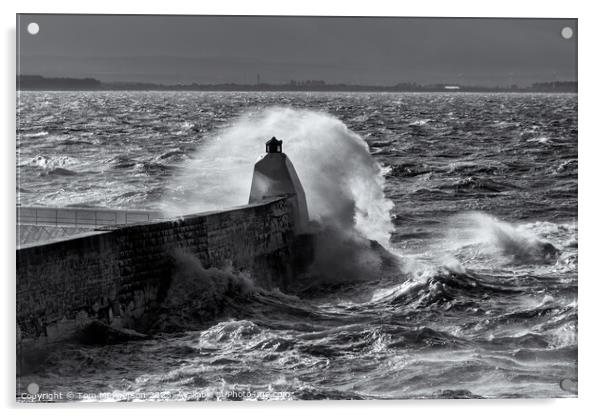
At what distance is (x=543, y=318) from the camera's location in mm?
12383

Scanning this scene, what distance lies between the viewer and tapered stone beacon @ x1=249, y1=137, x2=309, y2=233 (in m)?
16.3

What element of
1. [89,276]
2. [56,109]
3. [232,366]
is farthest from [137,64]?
[232,366]

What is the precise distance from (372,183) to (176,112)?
366 centimetres

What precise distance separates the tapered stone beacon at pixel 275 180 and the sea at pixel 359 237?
0.65 ft

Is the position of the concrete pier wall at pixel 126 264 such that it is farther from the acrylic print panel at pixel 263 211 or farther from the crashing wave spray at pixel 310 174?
the crashing wave spray at pixel 310 174

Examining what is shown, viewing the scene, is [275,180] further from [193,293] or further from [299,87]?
[299,87]

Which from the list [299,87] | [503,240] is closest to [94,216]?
[299,87]

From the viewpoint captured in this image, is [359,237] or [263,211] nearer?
[263,211]

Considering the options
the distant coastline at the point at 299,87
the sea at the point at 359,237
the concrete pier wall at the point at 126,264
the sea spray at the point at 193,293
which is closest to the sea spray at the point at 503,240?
the sea at the point at 359,237

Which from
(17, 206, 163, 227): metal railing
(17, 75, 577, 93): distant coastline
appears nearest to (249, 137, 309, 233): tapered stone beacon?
(17, 206, 163, 227): metal railing

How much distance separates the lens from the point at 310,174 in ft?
55.8

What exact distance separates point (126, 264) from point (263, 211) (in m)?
3.10

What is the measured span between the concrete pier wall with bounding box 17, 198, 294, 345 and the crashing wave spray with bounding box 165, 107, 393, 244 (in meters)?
0.83
